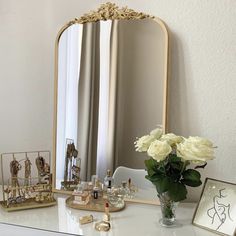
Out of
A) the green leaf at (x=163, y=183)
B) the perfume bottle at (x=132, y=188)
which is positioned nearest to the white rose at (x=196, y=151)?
the green leaf at (x=163, y=183)

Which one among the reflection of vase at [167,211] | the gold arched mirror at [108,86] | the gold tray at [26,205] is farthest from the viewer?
the gold arched mirror at [108,86]

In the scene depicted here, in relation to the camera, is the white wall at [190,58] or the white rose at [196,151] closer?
the white rose at [196,151]

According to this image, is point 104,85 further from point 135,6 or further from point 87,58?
point 135,6

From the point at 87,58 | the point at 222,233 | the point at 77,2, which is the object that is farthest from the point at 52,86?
the point at 222,233

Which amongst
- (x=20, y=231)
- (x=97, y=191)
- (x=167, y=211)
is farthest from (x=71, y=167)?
(x=167, y=211)

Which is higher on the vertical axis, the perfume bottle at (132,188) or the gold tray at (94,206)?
the perfume bottle at (132,188)

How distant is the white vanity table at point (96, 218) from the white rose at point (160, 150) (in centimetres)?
28

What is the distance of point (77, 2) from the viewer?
5.46 feet

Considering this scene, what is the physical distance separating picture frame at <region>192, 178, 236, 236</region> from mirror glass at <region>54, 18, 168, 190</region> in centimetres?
35

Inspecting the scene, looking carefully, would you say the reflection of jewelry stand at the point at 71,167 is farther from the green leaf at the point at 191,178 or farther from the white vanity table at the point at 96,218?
the green leaf at the point at 191,178

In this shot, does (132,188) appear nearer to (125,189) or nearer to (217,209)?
(125,189)

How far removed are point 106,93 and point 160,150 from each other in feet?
1.62

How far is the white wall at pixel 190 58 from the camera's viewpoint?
4.77 feet

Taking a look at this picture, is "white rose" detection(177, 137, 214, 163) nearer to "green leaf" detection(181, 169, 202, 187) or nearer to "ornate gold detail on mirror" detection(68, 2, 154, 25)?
"green leaf" detection(181, 169, 202, 187)
